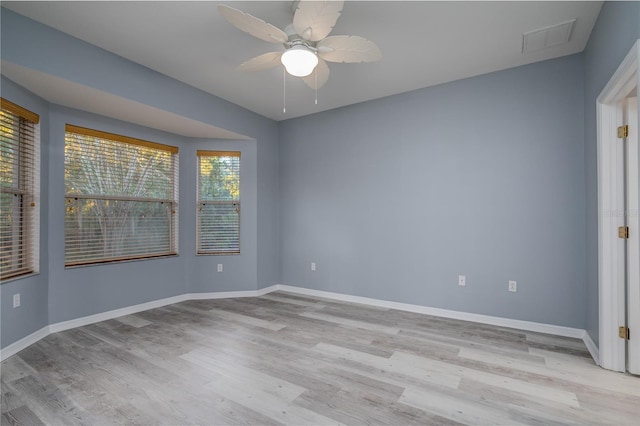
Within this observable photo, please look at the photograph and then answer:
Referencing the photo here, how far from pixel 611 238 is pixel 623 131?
786 mm

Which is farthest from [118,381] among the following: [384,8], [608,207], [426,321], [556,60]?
[556,60]

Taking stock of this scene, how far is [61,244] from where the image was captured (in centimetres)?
318

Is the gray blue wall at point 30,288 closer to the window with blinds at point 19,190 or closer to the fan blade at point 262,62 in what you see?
the window with blinds at point 19,190

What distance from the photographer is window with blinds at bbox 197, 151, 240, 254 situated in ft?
14.7

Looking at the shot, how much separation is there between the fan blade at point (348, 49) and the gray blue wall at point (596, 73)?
4.65 ft

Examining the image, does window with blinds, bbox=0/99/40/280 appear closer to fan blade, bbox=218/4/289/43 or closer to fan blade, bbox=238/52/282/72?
fan blade, bbox=238/52/282/72

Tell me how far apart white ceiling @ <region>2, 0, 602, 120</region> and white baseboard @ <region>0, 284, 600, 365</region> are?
2.29m

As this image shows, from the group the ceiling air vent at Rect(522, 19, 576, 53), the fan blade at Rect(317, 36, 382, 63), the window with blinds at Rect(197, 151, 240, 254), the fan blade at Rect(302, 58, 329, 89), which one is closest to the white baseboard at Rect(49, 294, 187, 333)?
the window with blinds at Rect(197, 151, 240, 254)

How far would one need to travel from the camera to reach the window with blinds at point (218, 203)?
176 inches

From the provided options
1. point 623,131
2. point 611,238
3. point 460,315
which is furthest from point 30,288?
point 623,131

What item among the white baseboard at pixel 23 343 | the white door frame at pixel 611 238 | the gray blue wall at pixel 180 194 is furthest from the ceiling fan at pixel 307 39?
the white baseboard at pixel 23 343

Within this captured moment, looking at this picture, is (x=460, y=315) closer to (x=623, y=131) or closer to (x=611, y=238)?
(x=611, y=238)

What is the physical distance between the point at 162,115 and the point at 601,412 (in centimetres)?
444

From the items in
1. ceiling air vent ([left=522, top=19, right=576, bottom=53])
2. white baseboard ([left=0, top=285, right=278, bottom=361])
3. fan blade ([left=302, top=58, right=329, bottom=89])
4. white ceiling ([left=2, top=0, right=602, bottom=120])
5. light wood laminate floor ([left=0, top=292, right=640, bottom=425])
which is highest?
white ceiling ([left=2, top=0, right=602, bottom=120])
